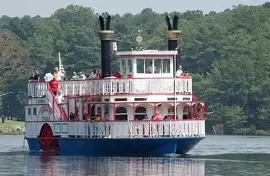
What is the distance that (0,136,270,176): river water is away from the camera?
72.6 meters

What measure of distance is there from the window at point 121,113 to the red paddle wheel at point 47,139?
17.9 feet

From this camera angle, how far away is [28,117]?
299 ft

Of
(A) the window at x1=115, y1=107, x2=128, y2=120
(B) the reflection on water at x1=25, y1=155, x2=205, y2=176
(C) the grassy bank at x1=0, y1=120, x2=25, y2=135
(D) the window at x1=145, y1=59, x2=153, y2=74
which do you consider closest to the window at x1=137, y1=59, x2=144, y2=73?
(D) the window at x1=145, y1=59, x2=153, y2=74

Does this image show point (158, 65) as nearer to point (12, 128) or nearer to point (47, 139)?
point (47, 139)

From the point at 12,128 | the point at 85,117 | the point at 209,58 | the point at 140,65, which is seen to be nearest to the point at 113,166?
the point at 85,117

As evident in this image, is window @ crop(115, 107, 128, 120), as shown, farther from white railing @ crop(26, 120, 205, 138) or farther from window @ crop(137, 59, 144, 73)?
window @ crop(137, 59, 144, 73)

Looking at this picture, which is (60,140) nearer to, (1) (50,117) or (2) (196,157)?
(1) (50,117)

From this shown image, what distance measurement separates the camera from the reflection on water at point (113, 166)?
72.6 metres

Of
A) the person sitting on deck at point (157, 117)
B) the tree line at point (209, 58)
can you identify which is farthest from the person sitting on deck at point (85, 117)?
the tree line at point (209, 58)

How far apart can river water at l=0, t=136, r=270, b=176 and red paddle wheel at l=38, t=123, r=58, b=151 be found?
1.07 metres

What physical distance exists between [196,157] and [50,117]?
9.51 metres

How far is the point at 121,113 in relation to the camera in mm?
84188

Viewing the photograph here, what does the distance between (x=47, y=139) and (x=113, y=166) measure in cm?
1318

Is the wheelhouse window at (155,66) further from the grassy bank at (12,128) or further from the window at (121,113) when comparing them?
the grassy bank at (12,128)
